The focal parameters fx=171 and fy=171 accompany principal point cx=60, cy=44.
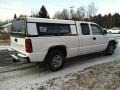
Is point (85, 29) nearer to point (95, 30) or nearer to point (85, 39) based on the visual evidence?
point (85, 39)

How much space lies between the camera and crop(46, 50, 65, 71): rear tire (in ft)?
20.9

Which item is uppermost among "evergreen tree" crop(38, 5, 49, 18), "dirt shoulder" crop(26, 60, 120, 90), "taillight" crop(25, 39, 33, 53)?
"evergreen tree" crop(38, 5, 49, 18)

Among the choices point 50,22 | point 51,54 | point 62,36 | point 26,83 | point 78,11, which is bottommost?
point 26,83

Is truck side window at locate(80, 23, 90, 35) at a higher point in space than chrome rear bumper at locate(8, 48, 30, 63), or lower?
higher

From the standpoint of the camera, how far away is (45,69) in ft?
22.5

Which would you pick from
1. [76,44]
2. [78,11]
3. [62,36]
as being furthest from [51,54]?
[78,11]

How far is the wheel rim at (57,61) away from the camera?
655 cm

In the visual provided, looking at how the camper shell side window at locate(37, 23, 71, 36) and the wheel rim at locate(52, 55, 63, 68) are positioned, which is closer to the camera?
the camper shell side window at locate(37, 23, 71, 36)

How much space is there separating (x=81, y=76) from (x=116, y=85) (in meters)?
1.25

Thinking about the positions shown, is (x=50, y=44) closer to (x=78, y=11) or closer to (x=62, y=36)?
(x=62, y=36)

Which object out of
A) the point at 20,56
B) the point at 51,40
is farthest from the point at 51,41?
the point at 20,56

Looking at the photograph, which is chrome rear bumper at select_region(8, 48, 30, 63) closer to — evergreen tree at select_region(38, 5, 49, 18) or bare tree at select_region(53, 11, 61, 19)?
evergreen tree at select_region(38, 5, 49, 18)

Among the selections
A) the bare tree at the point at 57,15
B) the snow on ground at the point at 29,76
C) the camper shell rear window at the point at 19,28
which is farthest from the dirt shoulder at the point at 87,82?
the bare tree at the point at 57,15

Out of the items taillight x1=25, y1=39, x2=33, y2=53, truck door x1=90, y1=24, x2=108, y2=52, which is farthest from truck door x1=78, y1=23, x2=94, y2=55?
taillight x1=25, y1=39, x2=33, y2=53
